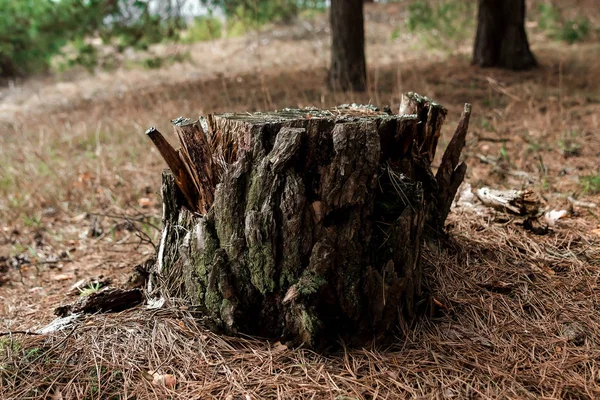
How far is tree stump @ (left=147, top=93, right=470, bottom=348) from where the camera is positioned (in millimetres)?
1912

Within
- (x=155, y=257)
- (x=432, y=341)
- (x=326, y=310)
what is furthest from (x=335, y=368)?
(x=155, y=257)

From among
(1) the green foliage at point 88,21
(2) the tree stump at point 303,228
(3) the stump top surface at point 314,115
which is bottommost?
(2) the tree stump at point 303,228

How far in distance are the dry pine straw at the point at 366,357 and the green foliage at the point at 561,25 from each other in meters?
8.31

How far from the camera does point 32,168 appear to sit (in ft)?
15.6

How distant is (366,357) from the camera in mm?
1986

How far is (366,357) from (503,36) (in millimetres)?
6632

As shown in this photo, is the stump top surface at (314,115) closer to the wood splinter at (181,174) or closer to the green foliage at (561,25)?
the wood splinter at (181,174)

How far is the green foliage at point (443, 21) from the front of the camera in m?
9.64

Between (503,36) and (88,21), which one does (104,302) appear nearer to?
(88,21)

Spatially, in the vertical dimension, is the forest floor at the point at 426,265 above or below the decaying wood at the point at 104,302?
below

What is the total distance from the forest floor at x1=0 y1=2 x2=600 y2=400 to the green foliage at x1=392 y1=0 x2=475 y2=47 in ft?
10.2

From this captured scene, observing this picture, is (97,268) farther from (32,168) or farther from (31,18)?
(31,18)

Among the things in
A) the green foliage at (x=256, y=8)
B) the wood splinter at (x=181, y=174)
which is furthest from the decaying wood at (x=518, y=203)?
the green foliage at (x=256, y=8)

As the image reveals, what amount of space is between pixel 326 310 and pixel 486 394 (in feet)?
2.13
